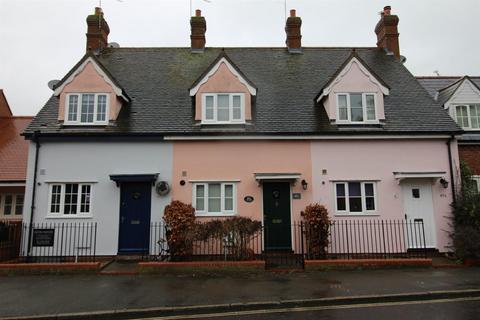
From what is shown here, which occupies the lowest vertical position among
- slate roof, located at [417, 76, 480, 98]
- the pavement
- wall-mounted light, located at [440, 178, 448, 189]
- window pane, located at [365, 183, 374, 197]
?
the pavement

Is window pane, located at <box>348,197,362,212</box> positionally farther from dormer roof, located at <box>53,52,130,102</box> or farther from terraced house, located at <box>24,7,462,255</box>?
dormer roof, located at <box>53,52,130,102</box>

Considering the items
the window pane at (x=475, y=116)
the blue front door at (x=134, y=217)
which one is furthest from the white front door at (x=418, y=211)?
the blue front door at (x=134, y=217)

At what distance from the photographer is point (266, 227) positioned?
12.6 meters

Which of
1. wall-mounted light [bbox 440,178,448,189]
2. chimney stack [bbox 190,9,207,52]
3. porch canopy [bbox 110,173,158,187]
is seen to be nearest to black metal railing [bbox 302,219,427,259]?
wall-mounted light [bbox 440,178,448,189]

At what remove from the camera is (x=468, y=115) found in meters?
15.3

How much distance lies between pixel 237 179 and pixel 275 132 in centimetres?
231

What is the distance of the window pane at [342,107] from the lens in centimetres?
1354

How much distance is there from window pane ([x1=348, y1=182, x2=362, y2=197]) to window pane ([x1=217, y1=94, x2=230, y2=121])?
216 inches

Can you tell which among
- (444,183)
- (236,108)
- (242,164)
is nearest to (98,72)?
(236,108)

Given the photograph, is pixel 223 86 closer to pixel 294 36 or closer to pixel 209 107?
pixel 209 107

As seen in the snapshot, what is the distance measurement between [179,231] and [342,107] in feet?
26.5

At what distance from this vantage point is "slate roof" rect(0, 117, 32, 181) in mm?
16047

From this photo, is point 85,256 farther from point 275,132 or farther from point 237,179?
point 275,132

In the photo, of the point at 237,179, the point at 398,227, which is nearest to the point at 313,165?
the point at 237,179
